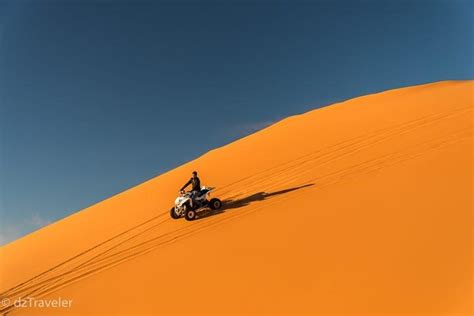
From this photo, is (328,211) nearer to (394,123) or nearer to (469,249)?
(469,249)

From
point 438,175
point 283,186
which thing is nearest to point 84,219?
point 283,186

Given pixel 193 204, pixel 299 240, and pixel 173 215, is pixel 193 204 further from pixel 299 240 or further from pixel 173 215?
pixel 299 240

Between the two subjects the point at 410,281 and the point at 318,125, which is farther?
the point at 318,125

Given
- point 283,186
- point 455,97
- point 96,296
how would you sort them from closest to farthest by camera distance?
point 96,296 → point 283,186 → point 455,97

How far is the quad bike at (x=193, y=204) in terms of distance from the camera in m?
11.9

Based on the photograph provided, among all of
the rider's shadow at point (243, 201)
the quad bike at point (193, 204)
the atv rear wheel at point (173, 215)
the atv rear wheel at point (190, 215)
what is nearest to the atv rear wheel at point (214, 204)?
the quad bike at point (193, 204)

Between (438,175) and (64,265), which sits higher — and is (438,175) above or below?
below

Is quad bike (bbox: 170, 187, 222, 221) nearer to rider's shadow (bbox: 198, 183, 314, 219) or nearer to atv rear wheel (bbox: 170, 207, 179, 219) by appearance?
atv rear wheel (bbox: 170, 207, 179, 219)

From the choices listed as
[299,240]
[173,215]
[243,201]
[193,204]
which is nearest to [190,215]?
[193,204]

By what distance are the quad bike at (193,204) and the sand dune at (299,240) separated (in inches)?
14.5

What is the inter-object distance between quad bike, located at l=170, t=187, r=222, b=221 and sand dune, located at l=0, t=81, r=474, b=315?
369mm

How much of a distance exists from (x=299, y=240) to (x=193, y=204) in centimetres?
476

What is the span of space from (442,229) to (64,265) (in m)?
9.26

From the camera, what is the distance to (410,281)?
602 centimetres
